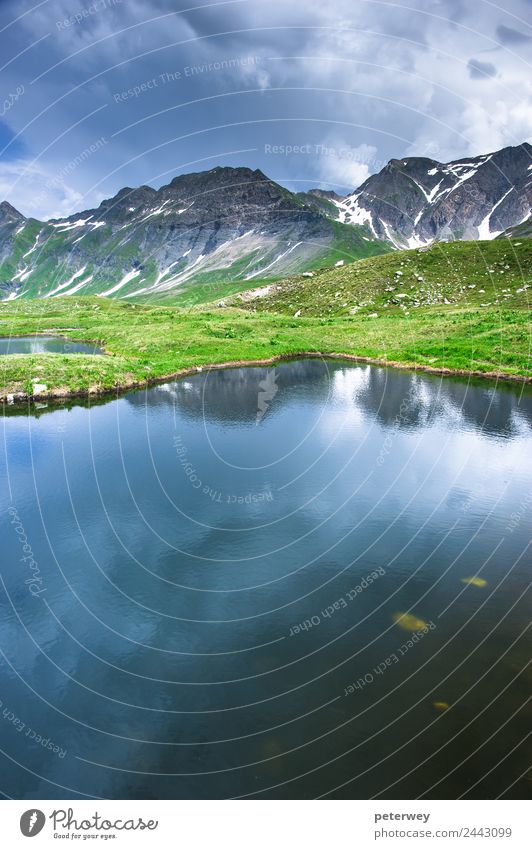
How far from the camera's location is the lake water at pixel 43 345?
86394mm

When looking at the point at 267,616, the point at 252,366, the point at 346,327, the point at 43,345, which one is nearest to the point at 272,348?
the point at 252,366

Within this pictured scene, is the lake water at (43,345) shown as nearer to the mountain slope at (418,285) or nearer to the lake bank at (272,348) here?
the lake bank at (272,348)

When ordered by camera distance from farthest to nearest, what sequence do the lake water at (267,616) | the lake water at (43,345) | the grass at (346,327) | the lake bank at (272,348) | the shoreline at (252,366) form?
the lake water at (43,345) < the grass at (346,327) < the lake bank at (272,348) < the shoreline at (252,366) < the lake water at (267,616)

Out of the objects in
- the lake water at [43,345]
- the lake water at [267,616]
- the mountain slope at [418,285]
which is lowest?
the lake water at [267,616]

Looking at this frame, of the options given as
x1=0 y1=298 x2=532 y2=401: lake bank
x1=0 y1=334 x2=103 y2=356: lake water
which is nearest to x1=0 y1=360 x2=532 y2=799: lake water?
x1=0 y1=298 x2=532 y2=401: lake bank

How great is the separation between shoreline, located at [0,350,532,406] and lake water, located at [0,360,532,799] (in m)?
18.2

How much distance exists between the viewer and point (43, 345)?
315 feet

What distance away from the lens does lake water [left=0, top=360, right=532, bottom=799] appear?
1339cm

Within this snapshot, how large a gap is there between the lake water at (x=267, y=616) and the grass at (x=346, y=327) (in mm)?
26602

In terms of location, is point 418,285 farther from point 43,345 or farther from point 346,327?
point 43,345

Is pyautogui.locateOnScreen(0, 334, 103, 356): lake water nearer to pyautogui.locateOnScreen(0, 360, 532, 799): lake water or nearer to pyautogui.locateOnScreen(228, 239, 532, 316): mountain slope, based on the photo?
pyautogui.locateOnScreen(0, 360, 532, 799): lake water

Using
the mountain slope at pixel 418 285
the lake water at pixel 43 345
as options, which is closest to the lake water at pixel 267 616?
the lake water at pixel 43 345

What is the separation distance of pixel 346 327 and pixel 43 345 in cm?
6099

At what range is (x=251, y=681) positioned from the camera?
16203mm
